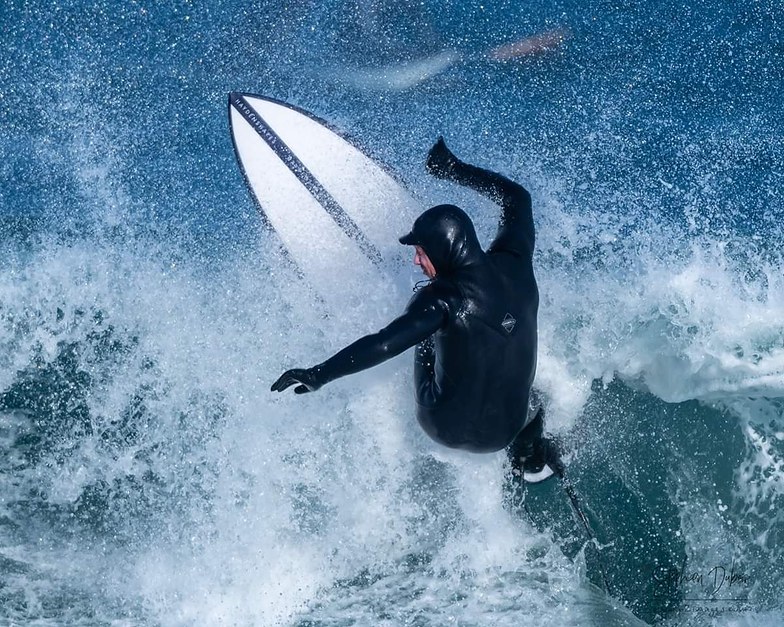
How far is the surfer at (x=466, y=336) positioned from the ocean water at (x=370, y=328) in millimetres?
630

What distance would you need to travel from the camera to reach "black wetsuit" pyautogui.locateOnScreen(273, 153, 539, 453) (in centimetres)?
293

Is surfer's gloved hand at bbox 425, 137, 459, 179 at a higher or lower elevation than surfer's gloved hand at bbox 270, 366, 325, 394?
lower

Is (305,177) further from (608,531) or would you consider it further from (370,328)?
(608,531)

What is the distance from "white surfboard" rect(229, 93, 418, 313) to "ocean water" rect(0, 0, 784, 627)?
0.14 meters

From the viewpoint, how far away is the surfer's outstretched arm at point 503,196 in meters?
3.33

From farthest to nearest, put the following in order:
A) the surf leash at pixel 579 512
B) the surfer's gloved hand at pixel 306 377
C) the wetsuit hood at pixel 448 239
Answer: the surf leash at pixel 579 512
the wetsuit hood at pixel 448 239
the surfer's gloved hand at pixel 306 377

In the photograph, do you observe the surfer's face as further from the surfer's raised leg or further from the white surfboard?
the white surfboard

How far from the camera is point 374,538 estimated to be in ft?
12.9

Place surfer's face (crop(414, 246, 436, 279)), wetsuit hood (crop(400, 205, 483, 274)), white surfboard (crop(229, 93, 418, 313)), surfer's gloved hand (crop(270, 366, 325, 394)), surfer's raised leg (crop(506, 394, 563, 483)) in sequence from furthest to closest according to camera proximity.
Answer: white surfboard (crop(229, 93, 418, 313)) < surfer's raised leg (crop(506, 394, 563, 483)) < surfer's face (crop(414, 246, 436, 279)) < wetsuit hood (crop(400, 205, 483, 274)) < surfer's gloved hand (crop(270, 366, 325, 394))

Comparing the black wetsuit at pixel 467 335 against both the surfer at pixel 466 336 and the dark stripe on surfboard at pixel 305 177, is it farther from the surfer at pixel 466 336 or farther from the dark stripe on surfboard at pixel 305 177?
the dark stripe on surfboard at pixel 305 177

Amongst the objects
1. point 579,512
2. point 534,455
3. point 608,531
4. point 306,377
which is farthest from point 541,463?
point 306,377
